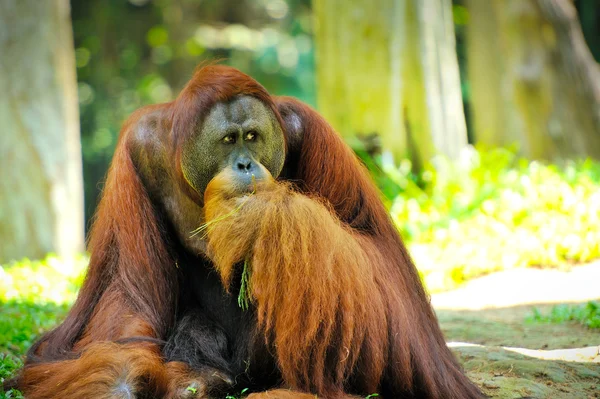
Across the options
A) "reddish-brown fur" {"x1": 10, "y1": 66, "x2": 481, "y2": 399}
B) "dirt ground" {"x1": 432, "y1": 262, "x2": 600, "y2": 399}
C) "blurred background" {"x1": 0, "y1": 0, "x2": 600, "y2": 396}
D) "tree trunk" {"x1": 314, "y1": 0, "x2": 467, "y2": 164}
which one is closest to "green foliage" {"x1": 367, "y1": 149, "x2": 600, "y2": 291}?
"blurred background" {"x1": 0, "y1": 0, "x2": 600, "y2": 396}

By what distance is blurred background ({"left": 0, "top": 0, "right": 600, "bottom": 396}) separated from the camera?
19.9 feet

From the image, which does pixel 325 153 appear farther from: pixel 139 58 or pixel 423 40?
pixel 139 58

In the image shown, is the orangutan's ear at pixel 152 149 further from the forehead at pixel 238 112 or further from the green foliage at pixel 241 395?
the green foliage at pixel 241 395

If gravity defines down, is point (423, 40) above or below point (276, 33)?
below

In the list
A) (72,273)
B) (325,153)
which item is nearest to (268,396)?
(325,153)

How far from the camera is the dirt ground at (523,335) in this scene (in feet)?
10.7

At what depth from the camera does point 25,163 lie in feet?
24.1

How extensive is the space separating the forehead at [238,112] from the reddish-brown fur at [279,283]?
3 centimetres

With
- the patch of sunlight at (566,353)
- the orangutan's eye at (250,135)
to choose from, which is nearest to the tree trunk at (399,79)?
the patch of sunlight at (566,353)

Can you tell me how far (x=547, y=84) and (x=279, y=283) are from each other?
7.68 metres

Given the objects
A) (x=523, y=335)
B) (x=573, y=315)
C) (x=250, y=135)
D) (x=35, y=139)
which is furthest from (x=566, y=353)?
(x=35, y=139)

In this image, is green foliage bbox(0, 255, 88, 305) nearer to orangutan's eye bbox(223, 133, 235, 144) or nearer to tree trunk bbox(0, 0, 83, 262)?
tree trunk bbox(0, 0, 83, 262)

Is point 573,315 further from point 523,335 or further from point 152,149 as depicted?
point 152,149

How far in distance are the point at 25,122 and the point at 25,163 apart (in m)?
0.40
